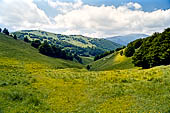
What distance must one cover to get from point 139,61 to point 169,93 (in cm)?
3882

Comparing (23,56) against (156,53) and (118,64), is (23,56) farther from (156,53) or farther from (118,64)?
(156,53)

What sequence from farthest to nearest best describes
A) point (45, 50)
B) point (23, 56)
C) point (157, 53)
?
point (45, 50)
point (23, 56)
point (157, 53)

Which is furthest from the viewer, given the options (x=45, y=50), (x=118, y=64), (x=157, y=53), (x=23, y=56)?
(x=45, y=50)

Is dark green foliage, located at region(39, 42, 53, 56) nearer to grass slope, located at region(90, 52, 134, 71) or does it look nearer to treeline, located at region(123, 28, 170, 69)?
grass slope, located at region(90, 52, 134, 71)

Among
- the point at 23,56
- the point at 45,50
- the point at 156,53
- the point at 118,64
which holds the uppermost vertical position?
the point at 156,53

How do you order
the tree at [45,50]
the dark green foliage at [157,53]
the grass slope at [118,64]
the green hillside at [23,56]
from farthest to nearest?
1. the tree at [45,50]
2. the grass slope at [118,64]
3. the green hillside at [23,56]
4. the dark green foliage at [157,53]

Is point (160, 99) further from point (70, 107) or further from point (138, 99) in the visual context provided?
point (70, 107)

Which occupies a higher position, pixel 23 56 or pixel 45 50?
pixel 45 50

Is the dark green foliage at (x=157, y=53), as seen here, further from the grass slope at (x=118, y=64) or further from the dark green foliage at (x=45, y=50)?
the dark green foliage at (x=45, y=50)

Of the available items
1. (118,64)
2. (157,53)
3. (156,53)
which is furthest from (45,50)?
(157,53)

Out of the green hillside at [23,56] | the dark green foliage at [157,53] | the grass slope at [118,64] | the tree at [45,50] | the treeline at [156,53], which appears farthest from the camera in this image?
the tree at [45,50]

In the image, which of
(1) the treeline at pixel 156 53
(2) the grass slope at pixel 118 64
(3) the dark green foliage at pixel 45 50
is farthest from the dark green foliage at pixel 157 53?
(3) the dark green foliage at pixel 45 50

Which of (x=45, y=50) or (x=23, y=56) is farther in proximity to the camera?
(x=45, y=50)

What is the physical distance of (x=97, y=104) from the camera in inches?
479
